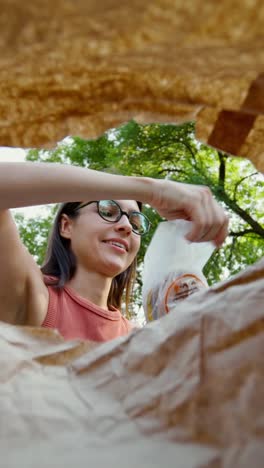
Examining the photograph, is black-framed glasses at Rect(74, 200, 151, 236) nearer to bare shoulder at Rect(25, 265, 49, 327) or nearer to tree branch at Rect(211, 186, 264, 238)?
bare shoulder at Rect(25, 265, 49, 327)

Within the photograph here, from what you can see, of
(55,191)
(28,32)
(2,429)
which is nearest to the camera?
(28,32)

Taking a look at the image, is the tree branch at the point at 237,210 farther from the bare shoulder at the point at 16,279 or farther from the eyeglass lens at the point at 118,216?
the bare shoulder at the point at 16,279

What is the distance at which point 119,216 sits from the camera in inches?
55.2

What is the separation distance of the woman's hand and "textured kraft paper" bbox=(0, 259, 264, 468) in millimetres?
302

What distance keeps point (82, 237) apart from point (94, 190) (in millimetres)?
636

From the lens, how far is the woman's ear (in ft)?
4.78

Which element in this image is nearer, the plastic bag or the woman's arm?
the woman's arm

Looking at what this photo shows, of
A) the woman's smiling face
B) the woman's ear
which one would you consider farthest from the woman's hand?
the woman's ear

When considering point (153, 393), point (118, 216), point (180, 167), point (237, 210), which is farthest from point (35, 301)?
point (180, 167)

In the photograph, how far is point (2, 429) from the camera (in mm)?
406

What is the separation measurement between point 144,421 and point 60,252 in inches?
41.0

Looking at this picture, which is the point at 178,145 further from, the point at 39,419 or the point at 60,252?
the point at 39,419

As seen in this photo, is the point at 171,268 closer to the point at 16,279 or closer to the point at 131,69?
the point at 16,279

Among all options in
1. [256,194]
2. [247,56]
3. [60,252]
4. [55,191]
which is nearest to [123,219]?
[60,252]
